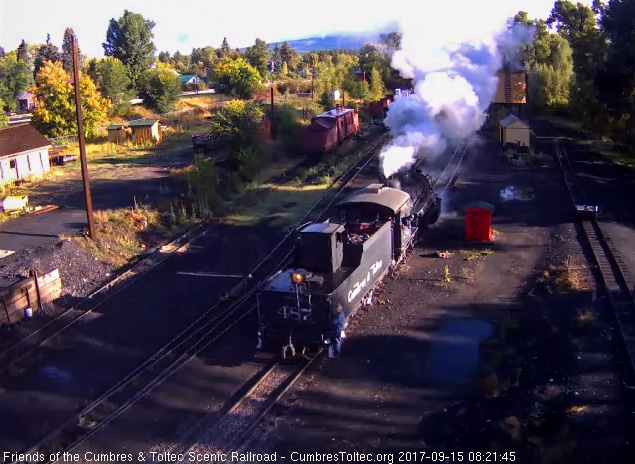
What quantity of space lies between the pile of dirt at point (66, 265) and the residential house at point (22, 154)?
14.8 m

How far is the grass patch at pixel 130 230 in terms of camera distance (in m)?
20.8

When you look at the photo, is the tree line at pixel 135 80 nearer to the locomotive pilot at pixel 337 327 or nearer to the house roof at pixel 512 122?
the house roof at pixel 512 122

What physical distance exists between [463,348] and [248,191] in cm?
1914

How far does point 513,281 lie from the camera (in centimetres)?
1744

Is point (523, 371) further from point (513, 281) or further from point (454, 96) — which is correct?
point (454, 96)

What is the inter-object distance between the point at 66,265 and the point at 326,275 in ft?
32.5

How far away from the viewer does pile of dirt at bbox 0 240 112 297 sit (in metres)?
18.0

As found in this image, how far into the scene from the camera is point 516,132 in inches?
1547

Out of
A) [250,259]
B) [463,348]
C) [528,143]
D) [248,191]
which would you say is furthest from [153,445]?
[528,143]

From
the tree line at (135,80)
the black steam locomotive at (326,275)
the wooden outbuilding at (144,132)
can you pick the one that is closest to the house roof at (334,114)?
the tree line at (135,80)

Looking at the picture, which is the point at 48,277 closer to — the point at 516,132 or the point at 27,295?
the point at 27,295

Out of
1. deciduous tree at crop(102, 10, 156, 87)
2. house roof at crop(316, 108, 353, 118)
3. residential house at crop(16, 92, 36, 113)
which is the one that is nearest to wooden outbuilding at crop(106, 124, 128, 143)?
house roof at crop(316, 108, 353, 118)

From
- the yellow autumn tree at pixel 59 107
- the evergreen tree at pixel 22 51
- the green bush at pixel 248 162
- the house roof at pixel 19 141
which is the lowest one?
the green bush at pixel 248 162

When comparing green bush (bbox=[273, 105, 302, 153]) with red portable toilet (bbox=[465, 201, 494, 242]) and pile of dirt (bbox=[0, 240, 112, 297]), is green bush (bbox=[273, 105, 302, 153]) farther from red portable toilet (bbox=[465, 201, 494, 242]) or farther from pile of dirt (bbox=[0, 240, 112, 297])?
pile of dirt (bbox=[0, 240, 112, 297])
